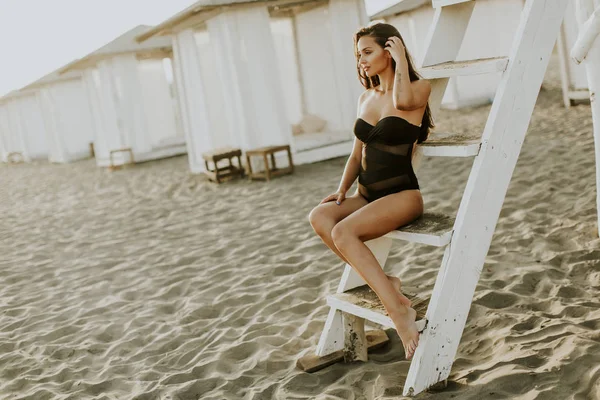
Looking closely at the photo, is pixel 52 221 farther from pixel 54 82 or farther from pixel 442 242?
pixel 54 82

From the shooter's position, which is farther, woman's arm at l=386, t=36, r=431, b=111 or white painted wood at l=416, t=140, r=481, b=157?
woman's arm at l=386, t=36, r=431, b=111

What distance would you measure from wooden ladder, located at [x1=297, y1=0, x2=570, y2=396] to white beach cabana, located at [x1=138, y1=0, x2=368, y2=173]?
318 inches

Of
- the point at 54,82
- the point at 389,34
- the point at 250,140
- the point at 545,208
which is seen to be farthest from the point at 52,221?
the point at 54,82

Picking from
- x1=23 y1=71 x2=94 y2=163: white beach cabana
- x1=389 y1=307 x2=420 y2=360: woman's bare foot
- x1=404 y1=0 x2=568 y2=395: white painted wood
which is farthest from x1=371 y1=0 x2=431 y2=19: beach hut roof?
x1=389 y1=307 x2=420 y2=360: woman's bare foot

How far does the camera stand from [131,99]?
1725 cm

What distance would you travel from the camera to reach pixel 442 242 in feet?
9.00

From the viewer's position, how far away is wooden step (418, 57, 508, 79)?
2.67 metres

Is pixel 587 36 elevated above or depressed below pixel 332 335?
above

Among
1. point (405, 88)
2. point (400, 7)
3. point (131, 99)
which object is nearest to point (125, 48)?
point (131, 99)

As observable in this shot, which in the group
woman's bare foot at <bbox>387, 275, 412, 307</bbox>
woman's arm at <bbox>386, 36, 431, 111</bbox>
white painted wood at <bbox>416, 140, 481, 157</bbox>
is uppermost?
woman's arm at <bbox>386, 36, 431, 111</bbox>

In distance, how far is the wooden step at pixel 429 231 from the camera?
9.00 feet

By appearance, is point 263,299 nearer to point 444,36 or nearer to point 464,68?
point 444,36

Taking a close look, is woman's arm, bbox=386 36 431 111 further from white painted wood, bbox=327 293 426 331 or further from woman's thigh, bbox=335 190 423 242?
white painted wood, bbox=327 293 426 331

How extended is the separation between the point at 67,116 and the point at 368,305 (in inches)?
835
